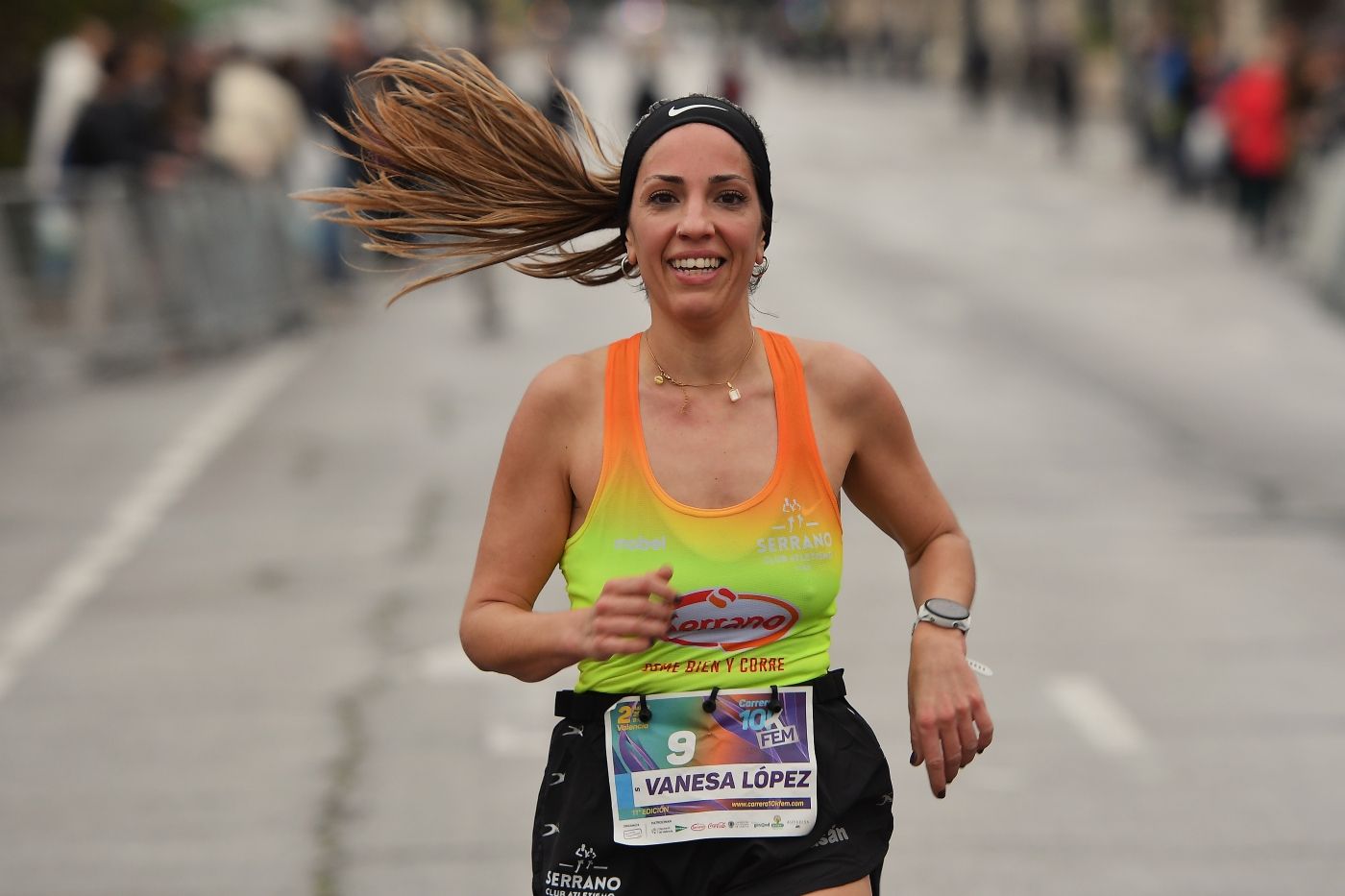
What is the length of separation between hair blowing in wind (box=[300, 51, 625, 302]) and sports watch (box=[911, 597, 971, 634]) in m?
0.80

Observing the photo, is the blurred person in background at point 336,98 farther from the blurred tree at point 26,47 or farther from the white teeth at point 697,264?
the white teeth at point 697,264

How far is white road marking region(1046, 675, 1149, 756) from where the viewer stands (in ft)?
24.0

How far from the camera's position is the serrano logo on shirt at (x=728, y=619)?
326 cm

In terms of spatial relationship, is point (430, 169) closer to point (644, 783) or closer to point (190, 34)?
point (644, 783)

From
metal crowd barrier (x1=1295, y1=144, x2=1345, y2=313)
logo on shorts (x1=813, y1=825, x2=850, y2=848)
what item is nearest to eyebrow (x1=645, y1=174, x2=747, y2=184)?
logo on shorts (x1=813, y1=825, x2=850, y2=848)

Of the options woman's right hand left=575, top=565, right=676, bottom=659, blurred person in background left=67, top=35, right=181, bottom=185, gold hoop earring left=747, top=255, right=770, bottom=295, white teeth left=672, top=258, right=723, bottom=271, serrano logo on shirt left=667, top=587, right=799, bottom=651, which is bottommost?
blurred person in background left=67, top=35, right=181, bottom=185

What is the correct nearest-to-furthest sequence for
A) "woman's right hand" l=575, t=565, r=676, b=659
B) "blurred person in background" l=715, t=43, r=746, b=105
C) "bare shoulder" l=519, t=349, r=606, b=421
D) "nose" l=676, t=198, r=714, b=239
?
1. "woman's right hand" l=575, t=565, r=676, b=659
2. "nose" l=676, t=198, r=714, b=239
3. "bare shoulder" l=519, t=349, r=606, b=421
4. "blurred person in background" l=715, t=43, r=746, b=105

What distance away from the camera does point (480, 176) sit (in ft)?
12.0

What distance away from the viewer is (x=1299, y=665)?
27.0 ft

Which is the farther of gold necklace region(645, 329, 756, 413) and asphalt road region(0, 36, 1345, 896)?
asphalt road region(0, 36, 1345, 896)

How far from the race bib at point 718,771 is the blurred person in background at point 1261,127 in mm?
19193

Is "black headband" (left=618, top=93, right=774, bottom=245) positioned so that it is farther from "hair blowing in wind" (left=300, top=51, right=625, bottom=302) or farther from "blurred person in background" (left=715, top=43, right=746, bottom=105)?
"blurred person in background" (left=715, top=43, right=746, bottom=105)

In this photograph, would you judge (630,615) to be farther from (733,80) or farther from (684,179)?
(733,80)

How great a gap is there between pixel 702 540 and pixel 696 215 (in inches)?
19.1
